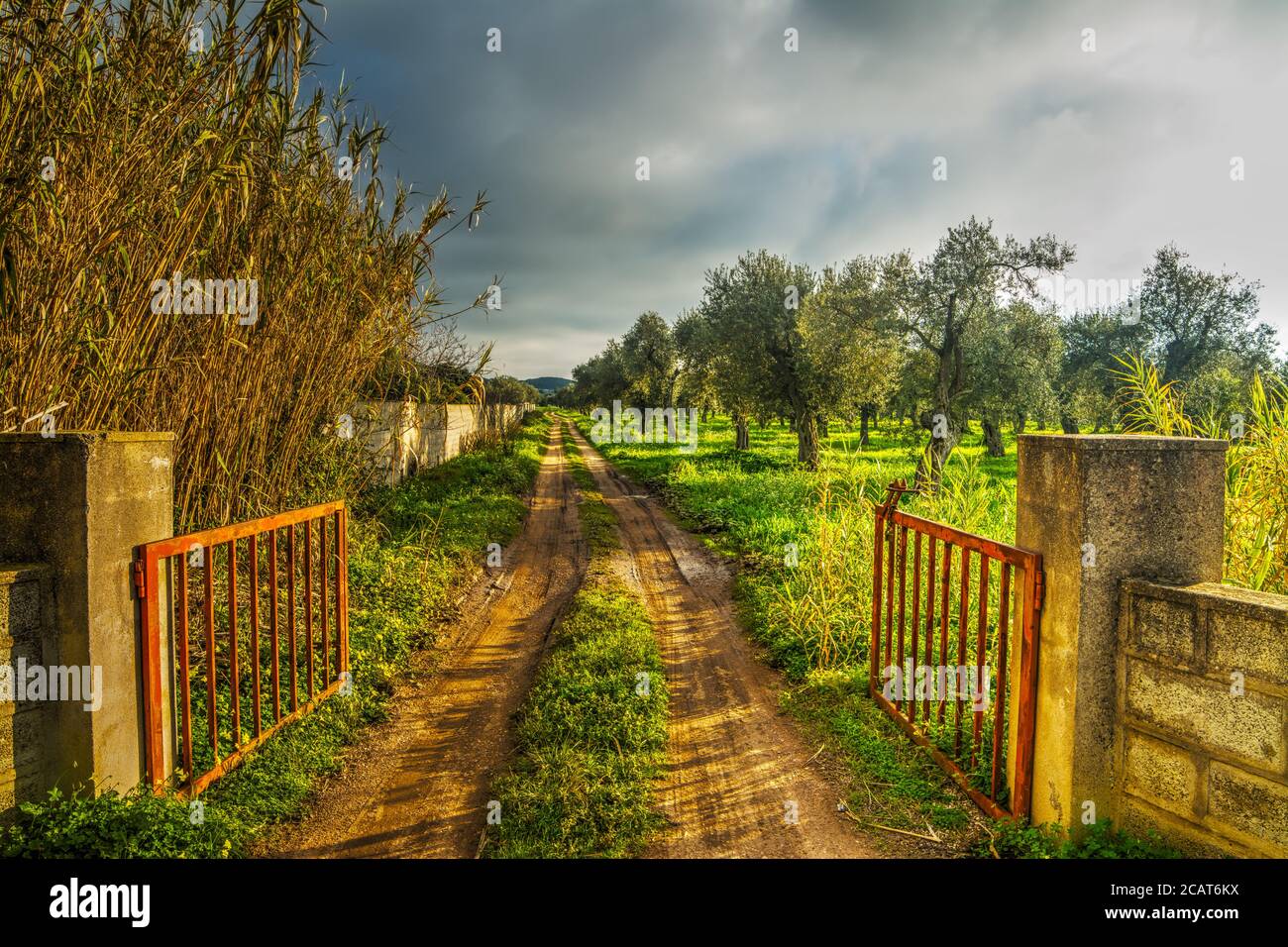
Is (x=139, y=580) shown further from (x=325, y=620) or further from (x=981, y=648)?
(x=981, y=648)

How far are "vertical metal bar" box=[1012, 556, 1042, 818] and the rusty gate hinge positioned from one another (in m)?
4.61

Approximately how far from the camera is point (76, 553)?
282 cm

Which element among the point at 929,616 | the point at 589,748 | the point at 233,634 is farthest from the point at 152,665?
the point at 929,616

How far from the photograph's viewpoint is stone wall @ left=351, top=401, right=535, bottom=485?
7328 millimetres

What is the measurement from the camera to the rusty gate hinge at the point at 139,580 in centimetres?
310

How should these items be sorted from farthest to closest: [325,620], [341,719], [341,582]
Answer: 1. [341,582]
2. [325,620]
3. [341,719]

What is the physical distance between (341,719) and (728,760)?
2961 millimetres

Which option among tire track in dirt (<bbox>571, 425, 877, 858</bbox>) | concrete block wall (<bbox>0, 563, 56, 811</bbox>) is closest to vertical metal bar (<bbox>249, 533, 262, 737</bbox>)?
concrete block wall (<bbox>0, 563, 56, 811</bbox>)

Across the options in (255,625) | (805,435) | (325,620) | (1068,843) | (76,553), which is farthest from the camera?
(805,435)

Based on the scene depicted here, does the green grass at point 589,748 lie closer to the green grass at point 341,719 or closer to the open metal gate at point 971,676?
the green grass at point 341,719

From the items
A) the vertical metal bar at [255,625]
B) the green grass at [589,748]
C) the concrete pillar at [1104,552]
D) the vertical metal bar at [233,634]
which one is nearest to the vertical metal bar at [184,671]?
the vertical metal bar at [233,634]

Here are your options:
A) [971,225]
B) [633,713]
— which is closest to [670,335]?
[971,225]
